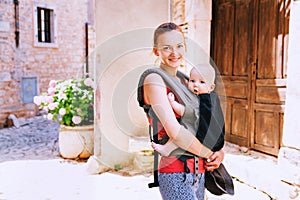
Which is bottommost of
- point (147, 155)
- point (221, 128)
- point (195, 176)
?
point (147, 155)

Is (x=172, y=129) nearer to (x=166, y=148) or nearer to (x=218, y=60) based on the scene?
(x=166, y=148)

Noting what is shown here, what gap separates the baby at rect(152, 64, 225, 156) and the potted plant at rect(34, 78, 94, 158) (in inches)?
183

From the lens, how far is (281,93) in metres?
4.29

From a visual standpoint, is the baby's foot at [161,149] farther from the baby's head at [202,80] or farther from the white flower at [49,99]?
the white flower at [49,99]

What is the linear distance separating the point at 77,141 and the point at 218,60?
2828 millimetres

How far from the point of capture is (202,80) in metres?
1.61

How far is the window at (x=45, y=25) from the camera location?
11.8 meters

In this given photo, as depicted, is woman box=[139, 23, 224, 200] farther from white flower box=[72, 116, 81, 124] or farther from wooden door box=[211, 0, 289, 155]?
white flower box=[72, 116, 81, 124]

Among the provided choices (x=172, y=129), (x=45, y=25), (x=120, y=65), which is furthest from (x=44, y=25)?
(x=172, y=129)

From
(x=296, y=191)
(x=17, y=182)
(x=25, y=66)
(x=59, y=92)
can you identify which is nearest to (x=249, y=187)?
(x=296, y=191)

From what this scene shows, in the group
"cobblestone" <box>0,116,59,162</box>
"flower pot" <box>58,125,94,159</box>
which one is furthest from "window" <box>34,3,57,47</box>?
"flower pot" <box>58,125,94,159</box>

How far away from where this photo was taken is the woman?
149 centimetres

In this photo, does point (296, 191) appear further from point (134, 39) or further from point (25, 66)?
point (25, 66)

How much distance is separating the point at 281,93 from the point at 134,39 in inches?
92.4
